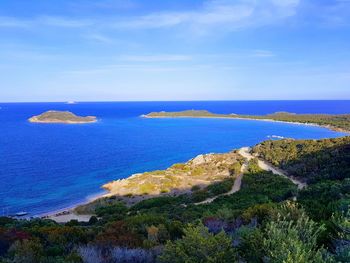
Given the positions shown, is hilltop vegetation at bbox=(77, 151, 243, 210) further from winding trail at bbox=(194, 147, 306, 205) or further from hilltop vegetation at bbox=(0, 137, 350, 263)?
hilltop vegetation at bbox=(0, 137, 350, 263)

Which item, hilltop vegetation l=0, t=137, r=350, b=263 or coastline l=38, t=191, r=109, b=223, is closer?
hilltop vegetation l=0, t=137, r=350, b=263

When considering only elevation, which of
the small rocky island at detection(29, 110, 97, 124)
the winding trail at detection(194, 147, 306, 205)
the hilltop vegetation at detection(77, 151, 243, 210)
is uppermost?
the small rocky island at detection(29, 110, 97, 124)

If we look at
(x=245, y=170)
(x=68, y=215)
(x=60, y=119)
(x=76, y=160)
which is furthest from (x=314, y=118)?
(x=68, y=215)

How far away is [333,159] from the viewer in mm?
45000

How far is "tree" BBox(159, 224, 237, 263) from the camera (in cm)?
763

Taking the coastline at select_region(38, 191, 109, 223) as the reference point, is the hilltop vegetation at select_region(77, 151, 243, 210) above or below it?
above

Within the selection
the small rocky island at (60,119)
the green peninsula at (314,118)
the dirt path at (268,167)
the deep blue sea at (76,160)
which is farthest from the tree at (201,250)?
the small rocky island at (60,119)

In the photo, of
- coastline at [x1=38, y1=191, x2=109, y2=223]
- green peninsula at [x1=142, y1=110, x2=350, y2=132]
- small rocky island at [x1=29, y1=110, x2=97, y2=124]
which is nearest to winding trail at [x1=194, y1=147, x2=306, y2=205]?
coastline at [x1=38, y1=191, x2=109, y2=223]

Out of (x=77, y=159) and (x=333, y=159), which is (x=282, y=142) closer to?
(x=333, y=159)

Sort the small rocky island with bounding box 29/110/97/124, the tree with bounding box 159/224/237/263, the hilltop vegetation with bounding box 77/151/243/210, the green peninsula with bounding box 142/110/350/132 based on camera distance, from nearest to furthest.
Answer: the tree with bounding box 159/224/237/263 → the hilltop vegetation with bounding box 77/151/243/210 → the green peninsula with bounding box 142/110/350/132 → the small rocky island with bounding box 29/110/97/124

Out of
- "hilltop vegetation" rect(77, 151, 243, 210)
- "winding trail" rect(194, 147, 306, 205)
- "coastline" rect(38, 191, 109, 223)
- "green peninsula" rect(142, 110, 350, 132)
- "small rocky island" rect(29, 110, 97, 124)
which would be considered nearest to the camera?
"coastline" rect(38, 191, 109, 223)

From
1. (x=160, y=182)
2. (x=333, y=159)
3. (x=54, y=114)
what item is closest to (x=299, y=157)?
(x=333, y=159)

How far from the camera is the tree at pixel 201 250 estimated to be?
7629mm

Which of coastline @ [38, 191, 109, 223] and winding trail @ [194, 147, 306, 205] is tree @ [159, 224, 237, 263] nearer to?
coastline @ [38, 191, 109, 223]
